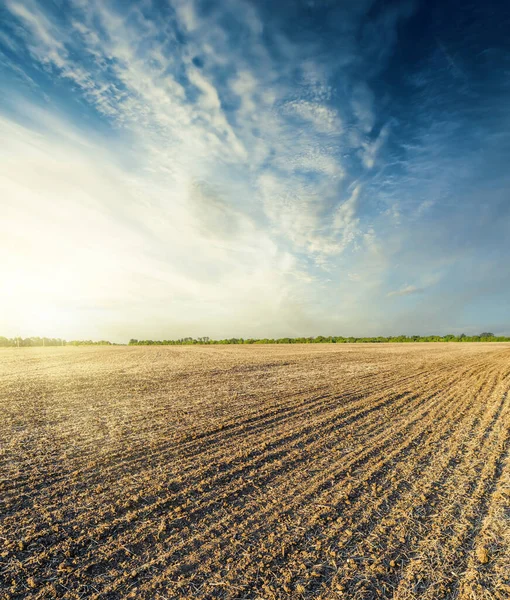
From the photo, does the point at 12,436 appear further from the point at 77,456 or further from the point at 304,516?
the point at 304,516

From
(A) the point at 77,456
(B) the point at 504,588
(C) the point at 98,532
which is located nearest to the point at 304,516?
(B) the point at 504,588

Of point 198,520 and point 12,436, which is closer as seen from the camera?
point 198,520

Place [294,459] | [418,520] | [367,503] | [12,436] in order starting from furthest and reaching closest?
1. [12,436]
2. [294,459]
3. [367,503]
4. [418,520]

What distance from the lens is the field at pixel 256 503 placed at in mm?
3389

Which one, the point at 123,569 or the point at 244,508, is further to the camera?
the point at 244,508

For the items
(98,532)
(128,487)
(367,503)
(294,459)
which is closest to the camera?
(98,532)

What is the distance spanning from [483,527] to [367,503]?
145 centimetres

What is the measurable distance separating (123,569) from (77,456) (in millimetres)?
3642

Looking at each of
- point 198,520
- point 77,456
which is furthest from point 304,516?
point 77,456

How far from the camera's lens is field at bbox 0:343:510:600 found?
133 inches

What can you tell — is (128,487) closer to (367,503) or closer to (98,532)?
(98,532)

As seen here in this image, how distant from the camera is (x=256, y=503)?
4.71 metres

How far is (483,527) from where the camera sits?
426cm

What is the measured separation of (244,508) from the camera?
459 cm
